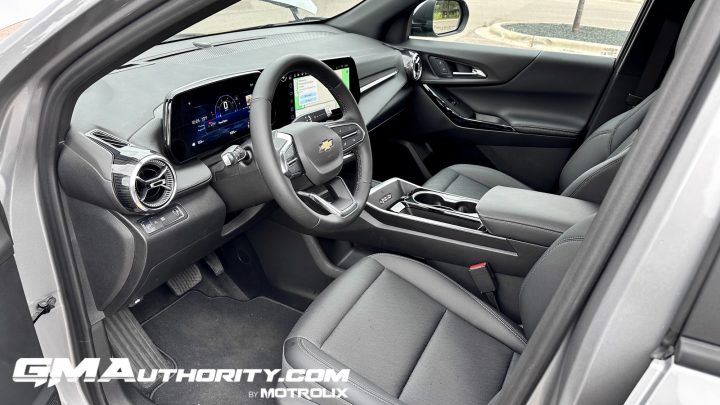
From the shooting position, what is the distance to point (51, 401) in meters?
1.12

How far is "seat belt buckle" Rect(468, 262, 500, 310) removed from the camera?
5.49 feet

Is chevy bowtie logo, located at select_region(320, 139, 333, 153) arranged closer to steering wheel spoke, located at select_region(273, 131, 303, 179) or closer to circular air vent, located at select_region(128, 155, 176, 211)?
steering wheel spoke, located at select_region(273, 131, 303, 179)

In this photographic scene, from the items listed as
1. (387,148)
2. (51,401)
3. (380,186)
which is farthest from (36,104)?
(387,148)

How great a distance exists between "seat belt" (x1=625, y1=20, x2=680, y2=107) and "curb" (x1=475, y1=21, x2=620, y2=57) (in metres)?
0.20

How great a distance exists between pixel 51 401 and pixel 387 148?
2.11 metres

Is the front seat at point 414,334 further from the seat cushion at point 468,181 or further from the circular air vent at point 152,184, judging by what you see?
the seat cushion at point 468,181

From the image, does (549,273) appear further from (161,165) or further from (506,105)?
(506,105)

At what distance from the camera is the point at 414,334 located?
1383mm

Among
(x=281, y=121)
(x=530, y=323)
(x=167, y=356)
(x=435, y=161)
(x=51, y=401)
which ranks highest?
(x=281, y=121)

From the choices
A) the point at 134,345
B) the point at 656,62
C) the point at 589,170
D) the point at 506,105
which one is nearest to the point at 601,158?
the point at 589,170

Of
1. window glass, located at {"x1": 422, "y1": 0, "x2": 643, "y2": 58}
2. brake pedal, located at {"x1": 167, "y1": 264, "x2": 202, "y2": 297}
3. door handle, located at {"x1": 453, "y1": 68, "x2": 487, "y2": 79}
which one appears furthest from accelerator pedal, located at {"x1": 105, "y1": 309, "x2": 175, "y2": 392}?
window glass, located at {"x1": 422, "y1": 0, "x2": 643, "y2": 58}

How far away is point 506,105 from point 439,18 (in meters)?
0.59

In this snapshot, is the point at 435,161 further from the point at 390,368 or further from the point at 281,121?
the point at 390,368

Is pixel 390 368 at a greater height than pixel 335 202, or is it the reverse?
pixel 335 202
